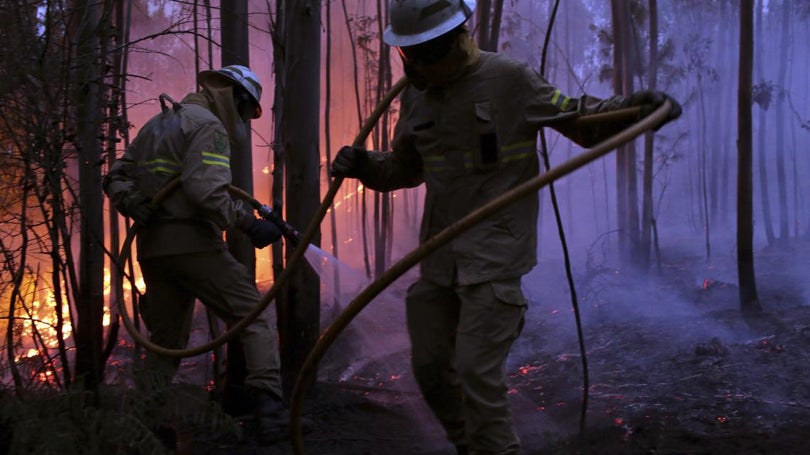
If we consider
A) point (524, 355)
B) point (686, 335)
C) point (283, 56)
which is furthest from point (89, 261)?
point (686, 335)

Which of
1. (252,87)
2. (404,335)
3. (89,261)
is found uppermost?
(252,87)

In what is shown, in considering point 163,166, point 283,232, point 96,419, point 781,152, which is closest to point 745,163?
point 283,232

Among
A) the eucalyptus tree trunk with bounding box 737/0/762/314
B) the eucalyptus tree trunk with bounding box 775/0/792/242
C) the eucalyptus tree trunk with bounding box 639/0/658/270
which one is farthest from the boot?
the eucalyptus tree trunk with bounding box 775/0/792/242

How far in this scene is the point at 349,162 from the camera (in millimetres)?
3143

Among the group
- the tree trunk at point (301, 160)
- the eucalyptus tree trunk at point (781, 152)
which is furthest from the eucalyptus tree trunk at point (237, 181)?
the eucalyptus tree trunk at point (781, 152)

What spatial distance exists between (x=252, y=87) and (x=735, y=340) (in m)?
4.75

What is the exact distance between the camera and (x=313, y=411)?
15.1 ft

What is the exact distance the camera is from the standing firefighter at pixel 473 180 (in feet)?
8.73

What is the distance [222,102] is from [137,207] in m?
0.73

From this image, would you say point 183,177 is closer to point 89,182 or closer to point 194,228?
point 194,228

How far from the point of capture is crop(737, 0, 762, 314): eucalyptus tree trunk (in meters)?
7.19

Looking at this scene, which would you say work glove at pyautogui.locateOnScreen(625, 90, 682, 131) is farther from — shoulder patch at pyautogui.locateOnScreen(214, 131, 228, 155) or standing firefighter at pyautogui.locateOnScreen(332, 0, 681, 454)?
shoulder patch at pyautogui.locateOnScreen(214, 131, 228, 155)

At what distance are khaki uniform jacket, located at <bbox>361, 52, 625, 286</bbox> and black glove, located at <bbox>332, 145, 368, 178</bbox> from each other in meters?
0.35

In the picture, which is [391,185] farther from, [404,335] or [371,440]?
[404,335]
